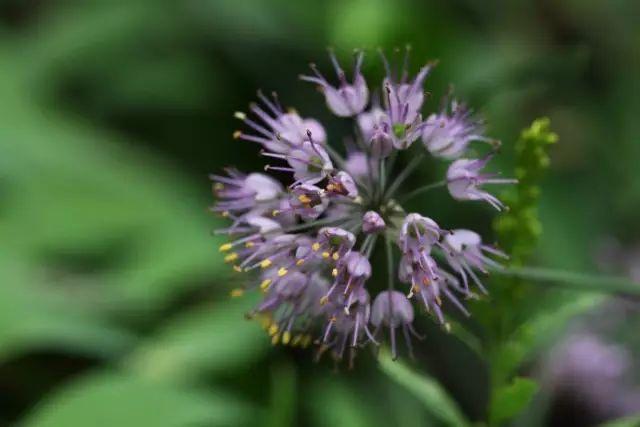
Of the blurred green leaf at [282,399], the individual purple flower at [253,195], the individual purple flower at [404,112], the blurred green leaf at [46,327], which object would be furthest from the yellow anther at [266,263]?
the blurred green leaf at [46,327]

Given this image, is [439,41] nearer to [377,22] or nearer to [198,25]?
[377,22]

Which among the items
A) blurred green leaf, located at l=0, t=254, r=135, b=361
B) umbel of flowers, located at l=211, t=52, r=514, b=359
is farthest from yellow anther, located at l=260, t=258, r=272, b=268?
blurred green leaf, located at l=0, t=254, r=135, b=361

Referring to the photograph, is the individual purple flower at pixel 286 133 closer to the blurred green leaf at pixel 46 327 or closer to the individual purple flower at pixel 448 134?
the individual purple flower at pixel 448 134

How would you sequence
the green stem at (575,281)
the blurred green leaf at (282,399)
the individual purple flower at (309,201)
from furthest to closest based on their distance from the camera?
the blurred green leaf at (282,399) → the green stem at (575,281) → the individual purple flower at (309,201)

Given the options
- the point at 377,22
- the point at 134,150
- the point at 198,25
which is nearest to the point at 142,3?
the point at 198,25

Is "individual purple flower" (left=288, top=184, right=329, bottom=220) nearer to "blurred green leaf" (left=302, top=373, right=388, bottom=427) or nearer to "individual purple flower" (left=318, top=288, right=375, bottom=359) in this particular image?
"individual purple flower" (left=318, top=288, right=375, bottom=359)

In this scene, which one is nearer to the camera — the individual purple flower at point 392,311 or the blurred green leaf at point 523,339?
the individual purple flower at point 392,311
